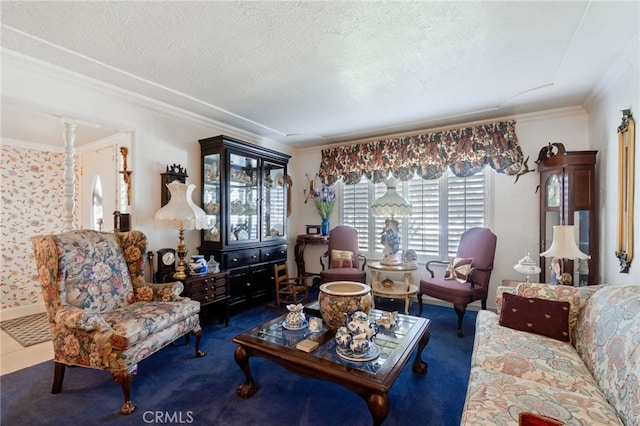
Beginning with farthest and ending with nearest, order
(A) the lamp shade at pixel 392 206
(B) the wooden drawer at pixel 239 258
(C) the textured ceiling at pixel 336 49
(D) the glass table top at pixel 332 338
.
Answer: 1. (A) the lamp shade at pixel 392 206
2. (B) the wooden drawer at pixel 239 258
3. (C) the textured ceiling at pixel 336 49
4. (D) the glass table top at pixel 332 338

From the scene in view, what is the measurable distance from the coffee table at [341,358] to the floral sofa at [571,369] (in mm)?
361

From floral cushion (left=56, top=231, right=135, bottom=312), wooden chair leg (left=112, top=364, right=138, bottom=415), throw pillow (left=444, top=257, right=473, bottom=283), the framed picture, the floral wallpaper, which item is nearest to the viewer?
wooden chair leg (left=112, top=364, right=138, bottom=415)

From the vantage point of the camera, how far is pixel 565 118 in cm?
330

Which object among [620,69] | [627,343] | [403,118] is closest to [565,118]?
[620,69]

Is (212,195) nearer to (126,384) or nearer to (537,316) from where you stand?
(126,384)

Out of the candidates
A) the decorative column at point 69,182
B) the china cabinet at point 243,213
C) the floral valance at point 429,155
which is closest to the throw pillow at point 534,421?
the china cabinet at point 243,213

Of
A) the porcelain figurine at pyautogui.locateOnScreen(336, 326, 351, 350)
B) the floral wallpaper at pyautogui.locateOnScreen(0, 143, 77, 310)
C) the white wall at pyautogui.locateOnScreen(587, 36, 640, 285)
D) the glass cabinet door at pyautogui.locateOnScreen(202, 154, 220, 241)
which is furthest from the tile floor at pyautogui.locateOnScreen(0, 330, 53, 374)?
the white wall at pyautogui.locateOnScreen(587, 36, 640, 285)

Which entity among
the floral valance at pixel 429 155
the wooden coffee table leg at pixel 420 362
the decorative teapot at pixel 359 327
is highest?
the floral valance at pixel 429 155

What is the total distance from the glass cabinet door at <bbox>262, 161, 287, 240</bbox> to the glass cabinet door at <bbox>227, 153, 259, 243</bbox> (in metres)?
0.16

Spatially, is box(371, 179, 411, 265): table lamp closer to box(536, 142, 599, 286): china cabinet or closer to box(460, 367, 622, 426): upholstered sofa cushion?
box(536, 142, 599, 286): china cabinet

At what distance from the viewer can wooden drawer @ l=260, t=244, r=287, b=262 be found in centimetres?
404

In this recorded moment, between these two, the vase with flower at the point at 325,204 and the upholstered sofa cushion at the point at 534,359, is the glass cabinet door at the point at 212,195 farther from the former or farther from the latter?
the upholstered sofa cushion at the point at 534,359

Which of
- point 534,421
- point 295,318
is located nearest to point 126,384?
point 295,318

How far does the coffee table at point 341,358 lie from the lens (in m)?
1.43
